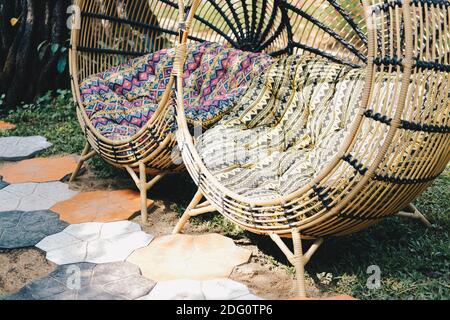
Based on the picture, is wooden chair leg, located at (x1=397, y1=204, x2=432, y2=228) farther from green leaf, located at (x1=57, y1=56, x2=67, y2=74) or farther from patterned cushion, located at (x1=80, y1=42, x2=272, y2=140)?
green leaf, located at (x1=57, y1=56, x2=67, y2=74)

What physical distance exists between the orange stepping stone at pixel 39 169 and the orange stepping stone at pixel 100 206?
39 cm

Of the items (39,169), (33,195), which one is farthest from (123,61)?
(33,195)

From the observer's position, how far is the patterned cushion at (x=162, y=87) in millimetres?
3191

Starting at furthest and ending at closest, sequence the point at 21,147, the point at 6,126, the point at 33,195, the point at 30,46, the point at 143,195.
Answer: the point at 30,46, the point at 6,126, the point at 21,147, the point at 33,195, the point at 143,195

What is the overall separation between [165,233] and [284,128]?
2.88 feet

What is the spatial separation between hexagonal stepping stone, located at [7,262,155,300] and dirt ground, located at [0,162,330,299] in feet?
0.26

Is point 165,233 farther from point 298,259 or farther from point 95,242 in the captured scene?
point 298,259

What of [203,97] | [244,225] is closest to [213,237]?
[244,225]

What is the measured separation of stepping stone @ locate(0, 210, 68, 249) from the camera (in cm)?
276

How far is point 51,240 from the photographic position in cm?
277

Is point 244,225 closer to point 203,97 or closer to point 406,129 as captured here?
point 406,129

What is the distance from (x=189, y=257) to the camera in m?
2.61

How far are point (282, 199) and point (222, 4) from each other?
2136 millimetres

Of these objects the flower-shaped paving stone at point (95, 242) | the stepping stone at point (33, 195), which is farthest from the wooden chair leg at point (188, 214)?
the stepping stone at point (33, 195)
